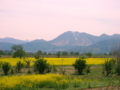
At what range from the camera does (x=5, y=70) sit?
23578mm

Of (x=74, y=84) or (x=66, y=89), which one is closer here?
(x=66, y=89)

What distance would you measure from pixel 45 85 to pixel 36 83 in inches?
28.2

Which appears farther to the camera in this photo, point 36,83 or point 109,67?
point 109,67

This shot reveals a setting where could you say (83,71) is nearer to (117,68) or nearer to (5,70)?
(117,68)

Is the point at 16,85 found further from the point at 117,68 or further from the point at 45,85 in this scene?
the point at 117,68

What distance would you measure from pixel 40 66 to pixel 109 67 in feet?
28.6

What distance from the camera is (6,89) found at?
1109 cm

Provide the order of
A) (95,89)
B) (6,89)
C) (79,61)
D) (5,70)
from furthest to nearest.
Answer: (79,61), (5,70), (95,89), (6,89)

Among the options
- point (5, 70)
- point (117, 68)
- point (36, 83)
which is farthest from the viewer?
point (5, 70)

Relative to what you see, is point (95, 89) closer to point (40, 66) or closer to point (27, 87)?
point (27, 87)

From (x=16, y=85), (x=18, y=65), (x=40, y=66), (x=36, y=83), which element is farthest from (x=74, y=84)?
(x=18, y=65)

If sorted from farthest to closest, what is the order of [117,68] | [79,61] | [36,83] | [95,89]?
[79,61], [117,68], [36,83], [95,89]

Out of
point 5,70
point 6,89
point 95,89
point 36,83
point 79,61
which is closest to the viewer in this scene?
point 6,89

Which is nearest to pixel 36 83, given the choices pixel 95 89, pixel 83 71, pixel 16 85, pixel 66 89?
pixel 16 85
